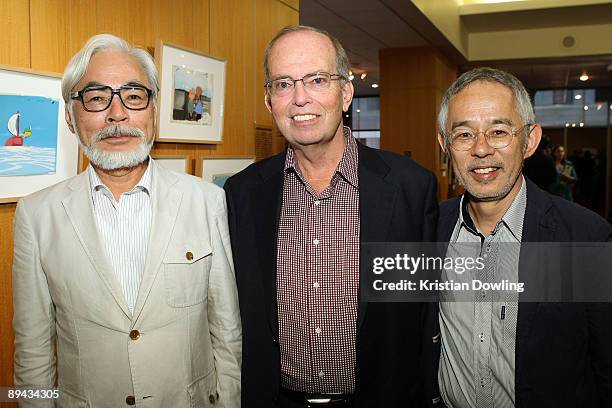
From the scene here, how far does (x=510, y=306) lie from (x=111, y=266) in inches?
50.6

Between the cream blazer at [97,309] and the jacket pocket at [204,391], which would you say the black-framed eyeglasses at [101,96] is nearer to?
the cream blazer at [97,309]

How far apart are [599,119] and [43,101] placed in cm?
1494

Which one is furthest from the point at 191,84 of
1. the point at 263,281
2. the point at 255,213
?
the point at 263,281

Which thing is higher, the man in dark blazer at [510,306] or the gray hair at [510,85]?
the gray hair at [510,85]

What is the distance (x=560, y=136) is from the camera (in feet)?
44.5

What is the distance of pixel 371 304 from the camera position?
1.88 meters

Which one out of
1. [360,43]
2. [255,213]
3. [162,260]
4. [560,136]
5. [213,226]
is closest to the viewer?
[162,260]

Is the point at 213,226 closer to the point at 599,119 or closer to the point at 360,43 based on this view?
the point at 360,43

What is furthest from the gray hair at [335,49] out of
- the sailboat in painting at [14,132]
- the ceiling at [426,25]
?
the ceiling at [426,25]

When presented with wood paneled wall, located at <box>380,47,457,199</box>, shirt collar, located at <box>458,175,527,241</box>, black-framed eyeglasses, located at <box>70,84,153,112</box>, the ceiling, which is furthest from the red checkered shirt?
wood paneled wall, located at <box>380,47,457,199</box>

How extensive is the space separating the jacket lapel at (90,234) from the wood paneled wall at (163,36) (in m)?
0.37

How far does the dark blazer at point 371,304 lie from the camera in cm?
189

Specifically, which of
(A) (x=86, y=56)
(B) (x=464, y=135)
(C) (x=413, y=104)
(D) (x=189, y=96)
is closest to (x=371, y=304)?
(B) (x=464, y=135)

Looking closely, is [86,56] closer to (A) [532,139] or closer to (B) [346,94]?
(B) [346,94]
